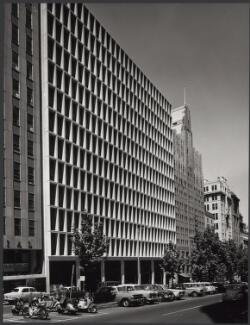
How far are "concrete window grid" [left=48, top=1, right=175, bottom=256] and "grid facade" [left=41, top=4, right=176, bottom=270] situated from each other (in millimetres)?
145

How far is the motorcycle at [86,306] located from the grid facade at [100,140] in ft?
77.1

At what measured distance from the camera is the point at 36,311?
102 ft

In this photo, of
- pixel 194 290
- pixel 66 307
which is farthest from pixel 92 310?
pixel 194 290

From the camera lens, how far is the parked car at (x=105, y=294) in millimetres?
40966

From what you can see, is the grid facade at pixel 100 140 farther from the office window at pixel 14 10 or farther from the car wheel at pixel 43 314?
the car wheel at pixel 43 314

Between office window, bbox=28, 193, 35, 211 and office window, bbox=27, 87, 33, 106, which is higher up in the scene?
office window, bbox=27, 87, 33, 106

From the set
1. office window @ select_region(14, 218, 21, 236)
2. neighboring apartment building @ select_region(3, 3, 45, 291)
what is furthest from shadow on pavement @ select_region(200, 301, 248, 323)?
office window @ select_region(14, 218, 21, 236)

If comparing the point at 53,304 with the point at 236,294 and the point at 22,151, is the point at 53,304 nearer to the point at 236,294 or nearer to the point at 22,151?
the point at 236,294

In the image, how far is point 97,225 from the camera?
5244 cm

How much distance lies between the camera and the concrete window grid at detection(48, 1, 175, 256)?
63781 millimetres

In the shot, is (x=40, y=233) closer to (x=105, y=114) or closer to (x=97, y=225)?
(x=97, y=225)

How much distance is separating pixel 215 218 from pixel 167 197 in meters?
65.5

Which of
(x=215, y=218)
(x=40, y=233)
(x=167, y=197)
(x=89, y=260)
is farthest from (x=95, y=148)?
(x=215, y=218)

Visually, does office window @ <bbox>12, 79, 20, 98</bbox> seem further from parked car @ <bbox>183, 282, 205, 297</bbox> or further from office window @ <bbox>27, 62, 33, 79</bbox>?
parked car @ <bbox>183, 282, 205, 297</bbox>
